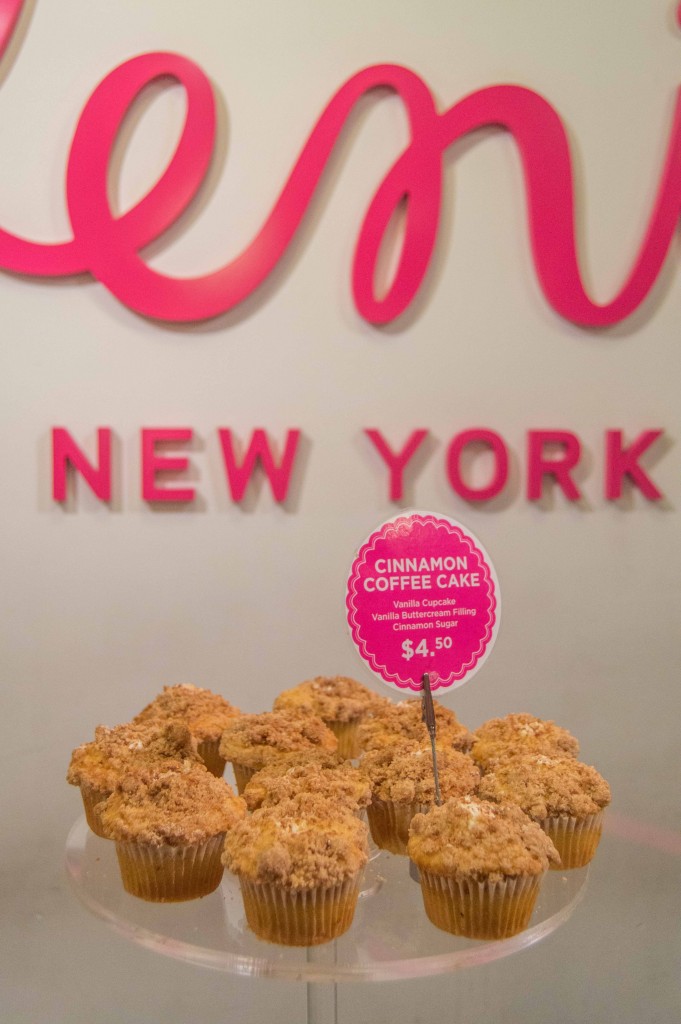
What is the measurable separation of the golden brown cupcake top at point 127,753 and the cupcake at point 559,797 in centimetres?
70

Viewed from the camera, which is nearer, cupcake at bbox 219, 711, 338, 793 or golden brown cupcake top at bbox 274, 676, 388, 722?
cupcake at bbox 219, 711, 338, 793

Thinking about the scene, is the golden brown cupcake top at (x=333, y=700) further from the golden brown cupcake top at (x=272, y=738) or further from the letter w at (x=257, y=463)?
the letter w at (x=257, y=463)

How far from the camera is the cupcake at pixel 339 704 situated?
2.50 m

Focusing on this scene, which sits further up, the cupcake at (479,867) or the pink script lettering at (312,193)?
the pink script lettering at (312,193)

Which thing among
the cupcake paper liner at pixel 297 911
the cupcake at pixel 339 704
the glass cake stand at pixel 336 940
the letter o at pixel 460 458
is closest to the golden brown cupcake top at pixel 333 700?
the cupcake at pixel 339 704

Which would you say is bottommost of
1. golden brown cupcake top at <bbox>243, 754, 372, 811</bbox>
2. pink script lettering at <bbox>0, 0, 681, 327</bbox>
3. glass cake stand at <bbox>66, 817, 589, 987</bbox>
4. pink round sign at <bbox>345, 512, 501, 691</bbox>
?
glass cake stand at <bbox>66, 817, 589, 987</bbox>

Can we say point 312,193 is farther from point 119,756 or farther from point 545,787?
point 545,787

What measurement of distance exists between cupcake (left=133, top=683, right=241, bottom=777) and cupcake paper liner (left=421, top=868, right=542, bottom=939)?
83 cm

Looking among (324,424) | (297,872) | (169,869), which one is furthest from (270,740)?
(324,424)

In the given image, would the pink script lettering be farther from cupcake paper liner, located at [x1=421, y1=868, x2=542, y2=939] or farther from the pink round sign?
cupcake paper liner, located at [x1=421, y1=868, x2=542, y2=939]

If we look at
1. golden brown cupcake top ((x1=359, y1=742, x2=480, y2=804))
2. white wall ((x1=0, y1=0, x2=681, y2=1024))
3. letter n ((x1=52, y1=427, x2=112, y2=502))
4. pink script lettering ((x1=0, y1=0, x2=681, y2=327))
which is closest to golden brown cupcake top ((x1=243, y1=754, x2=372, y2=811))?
golden brown cupcake top ((x1=359, y1=742, x2=480, y2=804))

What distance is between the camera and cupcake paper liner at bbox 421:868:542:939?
172cm

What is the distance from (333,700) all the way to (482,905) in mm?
885

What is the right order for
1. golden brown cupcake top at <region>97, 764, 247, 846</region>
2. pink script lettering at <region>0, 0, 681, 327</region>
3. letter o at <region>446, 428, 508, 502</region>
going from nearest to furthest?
golden brown cupcake top at <region>97, 764, 247, 846</region>
pink script lettering at <region>0, 0, 681, 327</region>
letter o at <region>446, 428, 508, 502</region>
